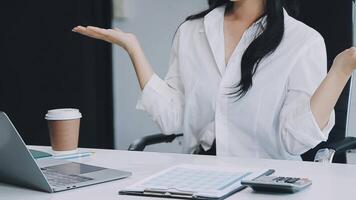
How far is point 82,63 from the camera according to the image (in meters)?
2.95

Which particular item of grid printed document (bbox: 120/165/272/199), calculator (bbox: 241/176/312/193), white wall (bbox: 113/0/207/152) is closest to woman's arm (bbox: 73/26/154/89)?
grid printed document (bbox: 120/165/272/199)

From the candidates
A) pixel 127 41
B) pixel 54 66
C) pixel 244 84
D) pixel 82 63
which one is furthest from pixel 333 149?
pixel 54 66

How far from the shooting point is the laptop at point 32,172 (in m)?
0.97

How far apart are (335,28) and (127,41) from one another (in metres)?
0.63

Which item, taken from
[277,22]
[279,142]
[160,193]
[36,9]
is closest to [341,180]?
[160,193]

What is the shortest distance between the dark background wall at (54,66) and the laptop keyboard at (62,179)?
187 centimetres

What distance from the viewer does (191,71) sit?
5.80ft

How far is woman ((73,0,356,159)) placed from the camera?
5.27ft

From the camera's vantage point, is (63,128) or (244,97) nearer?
(63,128)

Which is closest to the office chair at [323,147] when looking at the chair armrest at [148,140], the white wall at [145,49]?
the chair armrest at [148,140]

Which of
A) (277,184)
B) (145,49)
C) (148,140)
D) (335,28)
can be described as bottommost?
(148,140)

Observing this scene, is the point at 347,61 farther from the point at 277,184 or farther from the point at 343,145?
the point at 277,184

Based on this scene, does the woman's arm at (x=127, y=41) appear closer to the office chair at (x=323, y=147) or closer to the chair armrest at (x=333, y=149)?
the office chair at (x=323, y=147)

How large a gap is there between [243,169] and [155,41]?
5.93ft
